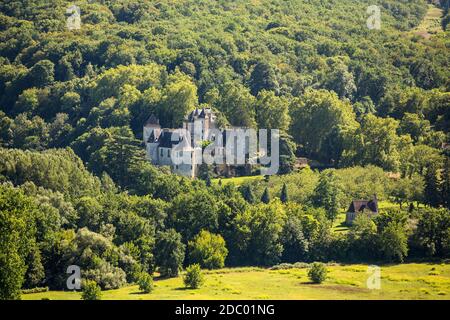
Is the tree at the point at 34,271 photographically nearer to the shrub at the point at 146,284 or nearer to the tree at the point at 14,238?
the tree at the point at 14,238

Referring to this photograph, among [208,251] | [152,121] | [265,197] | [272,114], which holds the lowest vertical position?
[208,251]

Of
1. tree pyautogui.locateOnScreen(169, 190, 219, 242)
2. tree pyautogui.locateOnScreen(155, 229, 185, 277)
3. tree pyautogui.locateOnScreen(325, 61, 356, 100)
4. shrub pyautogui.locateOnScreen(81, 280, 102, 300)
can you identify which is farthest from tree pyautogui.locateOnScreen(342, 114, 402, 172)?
shrub pyautogui.locateOnScreen(81, 280, 102, 300)

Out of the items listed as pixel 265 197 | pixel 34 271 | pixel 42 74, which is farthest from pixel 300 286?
pixel 42 74

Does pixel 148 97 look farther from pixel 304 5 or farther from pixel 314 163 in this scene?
pixel 304 5

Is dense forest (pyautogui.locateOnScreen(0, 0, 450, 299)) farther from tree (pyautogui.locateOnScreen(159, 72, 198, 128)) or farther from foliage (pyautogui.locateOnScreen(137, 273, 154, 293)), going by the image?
foliage (pyautogui.locateOnScreen(137, 273, 154, 293))

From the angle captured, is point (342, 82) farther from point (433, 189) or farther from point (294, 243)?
point (294, 243)

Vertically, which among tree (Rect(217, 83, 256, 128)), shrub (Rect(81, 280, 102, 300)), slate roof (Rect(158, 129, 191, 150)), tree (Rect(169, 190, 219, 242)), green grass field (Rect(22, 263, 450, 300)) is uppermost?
tree (Rect(217, 83, 256, 128))

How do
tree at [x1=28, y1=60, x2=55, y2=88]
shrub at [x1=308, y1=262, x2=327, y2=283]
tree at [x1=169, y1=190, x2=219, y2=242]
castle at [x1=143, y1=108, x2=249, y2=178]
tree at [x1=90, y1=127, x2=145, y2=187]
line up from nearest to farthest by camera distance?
1. shrub at [x1=308, y1=262, x2=327, y2=283]
2. tree at [x1=169, y1=190, x2=219, y2=242]
3. tree at [x1=90, y1=127, x2=145, y2=187]
4. castle at [x1=143, y1=108, x2=249, y2=178]
5. tree at [x1=28, y1=60, x2=55, y2=88]
